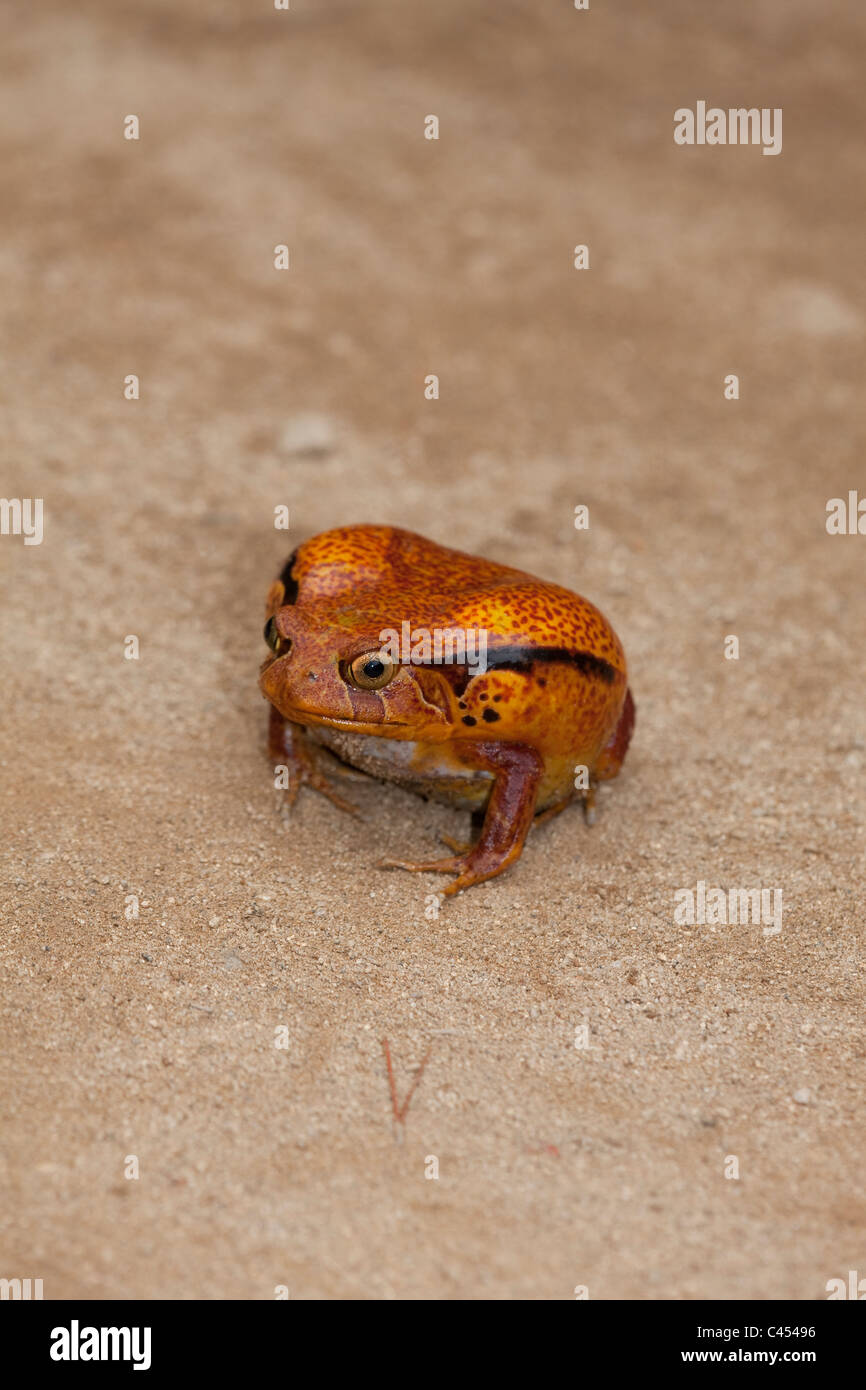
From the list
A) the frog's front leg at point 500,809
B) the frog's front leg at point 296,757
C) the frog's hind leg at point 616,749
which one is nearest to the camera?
the frog's front leg at point 500,809

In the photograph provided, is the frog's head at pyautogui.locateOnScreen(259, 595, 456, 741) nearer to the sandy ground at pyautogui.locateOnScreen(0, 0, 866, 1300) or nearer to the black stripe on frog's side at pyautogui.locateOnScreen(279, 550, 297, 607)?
the black stripe on frog's side at pyautogui.locateOnScreen(279, 550, 297, 607)

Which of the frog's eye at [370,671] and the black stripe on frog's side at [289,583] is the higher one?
the black stripe on frog's side at [289,583]

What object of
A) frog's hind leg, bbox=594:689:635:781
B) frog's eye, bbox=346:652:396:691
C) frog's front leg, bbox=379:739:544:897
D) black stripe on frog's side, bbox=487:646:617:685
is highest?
black stripe on frog's side, bbox=487:646:617:685

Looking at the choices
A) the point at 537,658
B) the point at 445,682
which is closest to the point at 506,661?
the point at 537,658

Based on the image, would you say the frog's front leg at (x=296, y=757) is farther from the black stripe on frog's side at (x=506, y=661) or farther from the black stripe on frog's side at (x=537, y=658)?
the black stripe on frog's side at (x=537, y=658)

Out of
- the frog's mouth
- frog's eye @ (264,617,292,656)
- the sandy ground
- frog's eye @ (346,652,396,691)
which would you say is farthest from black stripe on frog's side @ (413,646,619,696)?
the sandy ground

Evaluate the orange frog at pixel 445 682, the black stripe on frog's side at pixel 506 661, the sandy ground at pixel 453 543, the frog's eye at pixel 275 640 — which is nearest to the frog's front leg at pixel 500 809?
the orange frog at pixel 445 682

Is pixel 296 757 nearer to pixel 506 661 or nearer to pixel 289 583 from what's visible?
pixel 289 583
